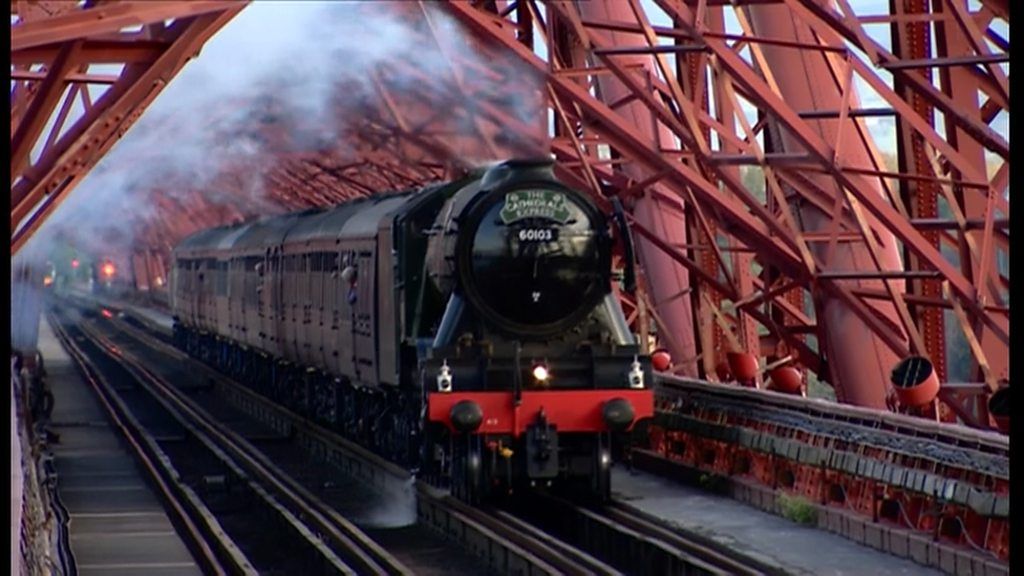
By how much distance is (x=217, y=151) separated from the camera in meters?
38.6

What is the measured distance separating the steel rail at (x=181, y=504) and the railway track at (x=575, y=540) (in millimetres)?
1845

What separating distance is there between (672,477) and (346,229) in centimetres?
448

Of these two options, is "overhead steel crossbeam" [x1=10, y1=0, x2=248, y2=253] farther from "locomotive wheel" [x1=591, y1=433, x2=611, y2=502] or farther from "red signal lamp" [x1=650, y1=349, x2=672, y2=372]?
"red signal lamp" [x1=650, y1=349, x2=672, y2=372]

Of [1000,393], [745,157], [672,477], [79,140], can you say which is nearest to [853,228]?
[745,157]

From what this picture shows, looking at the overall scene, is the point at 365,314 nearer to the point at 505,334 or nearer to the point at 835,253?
the point at 505,334

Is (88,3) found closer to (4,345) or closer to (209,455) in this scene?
(4,345)

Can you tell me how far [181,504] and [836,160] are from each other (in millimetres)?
6793

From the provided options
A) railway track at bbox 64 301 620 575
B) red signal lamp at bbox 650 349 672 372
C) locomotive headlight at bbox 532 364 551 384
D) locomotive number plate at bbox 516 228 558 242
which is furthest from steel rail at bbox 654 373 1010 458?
locomotive number plate at bbox 516 228 558 242

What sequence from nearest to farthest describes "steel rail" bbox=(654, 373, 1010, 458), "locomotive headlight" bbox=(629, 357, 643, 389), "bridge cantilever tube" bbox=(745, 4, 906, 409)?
"steel rail" bbox=(654, 373, 1010, 458) → "locomotive headlight" bbox=(629, 357, 643, 389) → "bridge cantilever tube" bbox=(745, 4, 906, 409)

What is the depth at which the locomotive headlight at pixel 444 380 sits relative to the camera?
51.3 ft

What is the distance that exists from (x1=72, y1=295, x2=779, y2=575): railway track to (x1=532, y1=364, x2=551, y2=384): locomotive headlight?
3.66 feet

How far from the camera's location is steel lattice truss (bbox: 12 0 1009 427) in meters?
14.8

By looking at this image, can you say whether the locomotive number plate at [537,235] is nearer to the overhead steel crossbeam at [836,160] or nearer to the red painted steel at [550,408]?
the red painted steel at [550,408]

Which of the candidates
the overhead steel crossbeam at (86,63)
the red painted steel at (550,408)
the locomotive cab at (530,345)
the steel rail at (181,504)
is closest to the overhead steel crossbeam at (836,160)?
the locomotive cab at (530,345)
